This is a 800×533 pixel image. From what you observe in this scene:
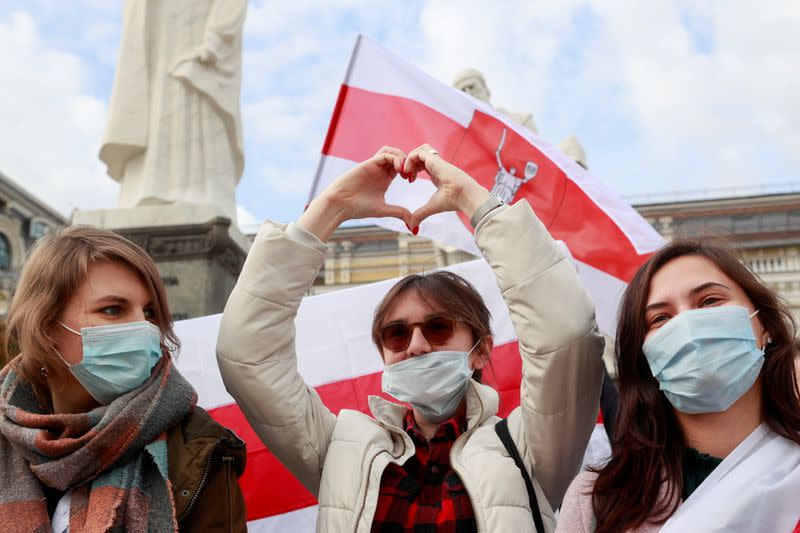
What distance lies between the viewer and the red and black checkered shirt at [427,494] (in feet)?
7.17

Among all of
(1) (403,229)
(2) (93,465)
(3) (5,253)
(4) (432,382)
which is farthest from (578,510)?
(3) (5,253)

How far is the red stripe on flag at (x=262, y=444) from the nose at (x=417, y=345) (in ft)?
3.09

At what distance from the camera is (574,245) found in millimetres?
4973

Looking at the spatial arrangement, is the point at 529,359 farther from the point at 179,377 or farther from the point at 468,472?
the point at 179,377

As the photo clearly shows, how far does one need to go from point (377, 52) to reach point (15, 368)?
11.6 ft

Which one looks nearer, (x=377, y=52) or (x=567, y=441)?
(x=567, y=441)

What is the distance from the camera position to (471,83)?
845 centimetres

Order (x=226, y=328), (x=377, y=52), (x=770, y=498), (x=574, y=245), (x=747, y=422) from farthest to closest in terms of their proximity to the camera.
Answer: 1. (x=377, y=52)
2. (x=574, y=245)
3. (x=226, y=328)
4. (x=747, y=422)
5. (x=770, y=498)

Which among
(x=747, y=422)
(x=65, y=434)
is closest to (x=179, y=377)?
(x=65, y=434)

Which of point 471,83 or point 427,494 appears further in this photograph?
point 471,83

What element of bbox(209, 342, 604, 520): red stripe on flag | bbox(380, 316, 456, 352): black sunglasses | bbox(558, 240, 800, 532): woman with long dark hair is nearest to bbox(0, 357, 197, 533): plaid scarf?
bbox(380, 316, 456, 352): black sunglasses

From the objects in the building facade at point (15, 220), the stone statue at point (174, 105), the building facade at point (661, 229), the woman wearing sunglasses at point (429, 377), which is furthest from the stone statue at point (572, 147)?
the building facade at point (15, 220)

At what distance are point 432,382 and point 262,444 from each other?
1.50m

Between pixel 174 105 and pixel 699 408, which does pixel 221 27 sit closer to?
pixel 174 105
